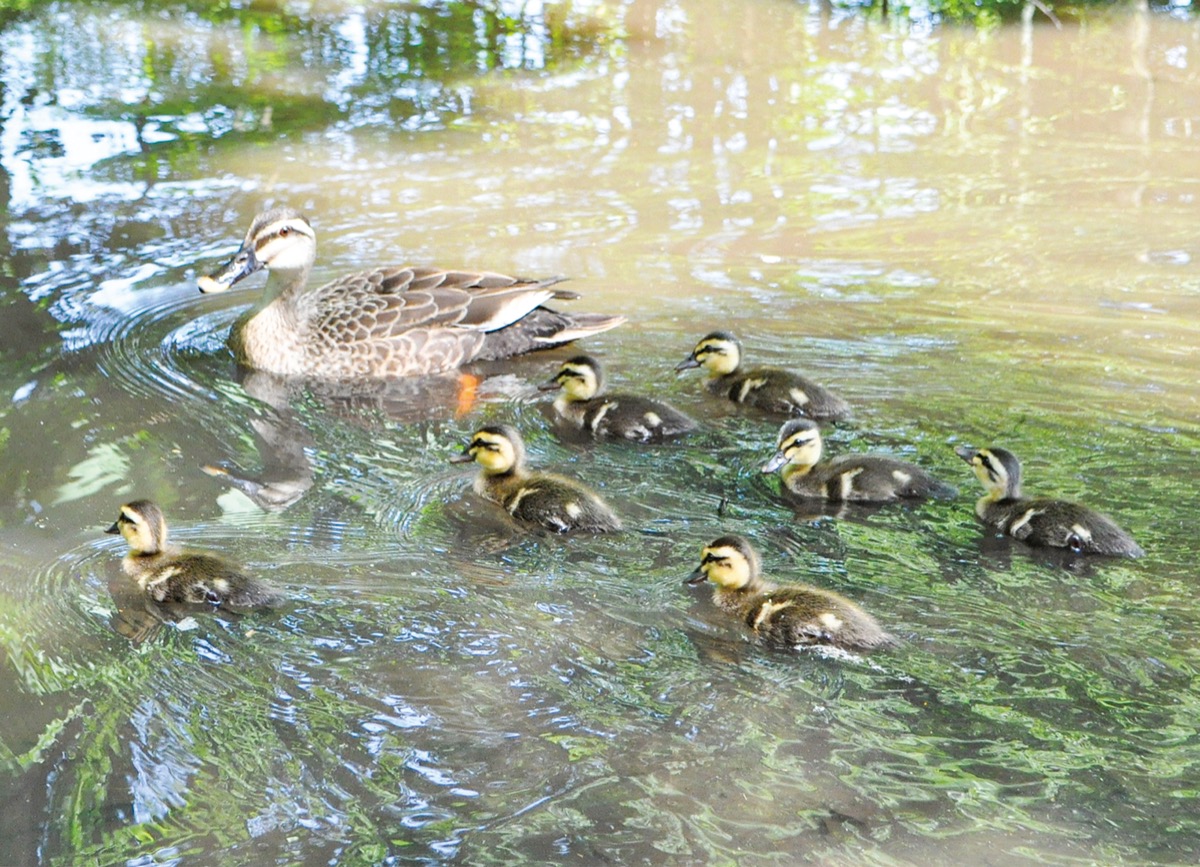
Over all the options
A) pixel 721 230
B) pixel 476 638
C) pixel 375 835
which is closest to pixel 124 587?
pixel 476 638

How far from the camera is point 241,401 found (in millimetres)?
6547

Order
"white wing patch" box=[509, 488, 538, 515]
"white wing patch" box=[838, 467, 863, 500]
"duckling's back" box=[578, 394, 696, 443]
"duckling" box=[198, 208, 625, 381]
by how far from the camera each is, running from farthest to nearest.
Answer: "duckling" box=[198, 208, 625, 381]
"duckling's back" box=[578, 394, 696, 443]
"white wing patch" box=[838, 467, 863, 500]
"white wing patch" box=[509, 488, 538, 515]

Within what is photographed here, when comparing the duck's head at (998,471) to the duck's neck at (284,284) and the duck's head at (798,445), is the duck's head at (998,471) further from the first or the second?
the duck's neck at (284,284)

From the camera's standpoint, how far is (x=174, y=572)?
4.58 meters

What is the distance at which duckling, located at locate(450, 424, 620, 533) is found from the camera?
16.7ft

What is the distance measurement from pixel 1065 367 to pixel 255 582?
3.89 metres

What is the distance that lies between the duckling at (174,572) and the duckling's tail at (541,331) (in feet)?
9.08

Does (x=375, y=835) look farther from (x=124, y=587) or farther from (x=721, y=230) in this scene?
(x=721, y=230)

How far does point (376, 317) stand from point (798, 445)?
250 cm

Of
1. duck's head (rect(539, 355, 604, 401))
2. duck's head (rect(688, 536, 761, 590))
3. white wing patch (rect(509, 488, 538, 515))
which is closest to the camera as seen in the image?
duck's head (rect(688, 536, 761, 590))

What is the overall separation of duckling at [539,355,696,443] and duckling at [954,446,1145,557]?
4.25 feet

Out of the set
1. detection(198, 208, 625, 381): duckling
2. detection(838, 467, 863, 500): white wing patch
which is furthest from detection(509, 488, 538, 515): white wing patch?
detection(198, 208, 625, 381): duckling

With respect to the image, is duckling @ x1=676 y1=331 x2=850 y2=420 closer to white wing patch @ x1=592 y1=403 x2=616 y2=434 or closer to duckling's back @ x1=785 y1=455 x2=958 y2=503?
white wing patch @ x1=592 y1=403 x2=616 y2=434

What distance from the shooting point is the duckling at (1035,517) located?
4.88m
